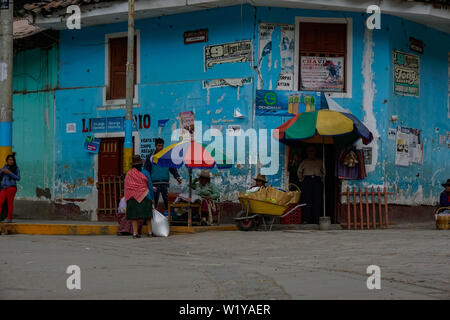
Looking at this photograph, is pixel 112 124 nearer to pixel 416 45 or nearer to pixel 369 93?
pixel 369 93

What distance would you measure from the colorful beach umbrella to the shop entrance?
2.36 feet

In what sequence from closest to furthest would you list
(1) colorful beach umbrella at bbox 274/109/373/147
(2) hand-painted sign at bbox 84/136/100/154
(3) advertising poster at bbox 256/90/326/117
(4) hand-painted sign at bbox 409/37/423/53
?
1. (1) colorful beach umbrella at bbox 274/109/373/147
2. (3) advertising poster at bbox 256/90/326/117
3. (4) hand-painted sign at bbox 409/37/423/53
4. (2) hand-painted sign at bbox 84/136/100/154

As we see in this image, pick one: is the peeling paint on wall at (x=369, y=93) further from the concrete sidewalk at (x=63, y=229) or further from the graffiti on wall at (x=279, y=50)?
the concrete sidewalk at (x=63, y=229)

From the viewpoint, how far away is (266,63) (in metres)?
15.3

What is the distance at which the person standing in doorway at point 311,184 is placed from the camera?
1498cm

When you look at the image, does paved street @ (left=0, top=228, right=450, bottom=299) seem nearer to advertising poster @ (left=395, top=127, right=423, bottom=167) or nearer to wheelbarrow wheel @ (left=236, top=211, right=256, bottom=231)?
wheelbarrow wheel @ (left=236, top=211, right=256, bottom=231)

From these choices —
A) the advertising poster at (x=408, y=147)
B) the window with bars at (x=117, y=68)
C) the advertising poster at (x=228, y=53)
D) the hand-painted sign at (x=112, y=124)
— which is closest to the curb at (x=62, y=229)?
the hand-painted sign at (x=112, y=124)

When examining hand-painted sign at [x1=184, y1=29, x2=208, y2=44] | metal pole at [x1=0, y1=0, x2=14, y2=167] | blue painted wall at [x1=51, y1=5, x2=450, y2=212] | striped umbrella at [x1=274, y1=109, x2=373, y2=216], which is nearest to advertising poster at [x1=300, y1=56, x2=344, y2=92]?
blue painted wall at [x1=51, y1=5, x2=450, y2=212]

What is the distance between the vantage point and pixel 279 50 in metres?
15.4

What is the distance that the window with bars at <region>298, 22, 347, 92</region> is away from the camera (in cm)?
1549

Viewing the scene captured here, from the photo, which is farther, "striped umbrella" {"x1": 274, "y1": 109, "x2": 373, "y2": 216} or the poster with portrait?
the poster with portrait

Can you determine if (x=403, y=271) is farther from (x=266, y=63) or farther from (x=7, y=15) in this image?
(x=7, y=15)

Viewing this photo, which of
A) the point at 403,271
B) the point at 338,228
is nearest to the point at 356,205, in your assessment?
the point at 338,228

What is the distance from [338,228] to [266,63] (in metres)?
3.95
